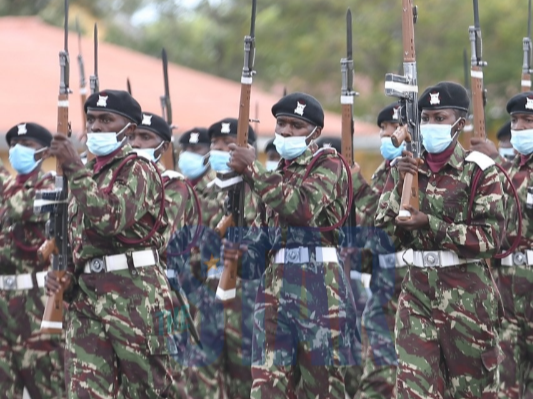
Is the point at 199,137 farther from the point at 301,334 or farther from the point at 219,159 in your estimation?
the point at 301,334

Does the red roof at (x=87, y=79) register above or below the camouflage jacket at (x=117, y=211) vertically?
above

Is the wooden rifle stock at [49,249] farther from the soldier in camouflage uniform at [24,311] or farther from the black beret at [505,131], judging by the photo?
the black beret at [505,131]

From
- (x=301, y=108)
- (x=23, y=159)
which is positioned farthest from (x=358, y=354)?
(x=23, y=159)

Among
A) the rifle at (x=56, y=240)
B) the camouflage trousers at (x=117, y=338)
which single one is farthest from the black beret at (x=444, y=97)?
the rifle at (x=56, y=240)

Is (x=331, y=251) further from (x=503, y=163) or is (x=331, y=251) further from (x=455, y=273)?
(x=503, y=163)

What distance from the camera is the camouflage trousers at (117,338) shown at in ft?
28.2

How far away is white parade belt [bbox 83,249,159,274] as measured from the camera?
8.74 meters

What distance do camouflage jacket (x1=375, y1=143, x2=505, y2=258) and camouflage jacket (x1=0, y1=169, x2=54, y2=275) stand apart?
122 inches

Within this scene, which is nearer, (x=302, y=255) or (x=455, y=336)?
(x=455, y=336)

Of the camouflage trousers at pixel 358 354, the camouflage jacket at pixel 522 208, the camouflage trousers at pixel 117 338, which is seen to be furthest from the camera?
the camouflage trousers at pixel 358 354

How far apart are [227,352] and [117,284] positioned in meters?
2.83

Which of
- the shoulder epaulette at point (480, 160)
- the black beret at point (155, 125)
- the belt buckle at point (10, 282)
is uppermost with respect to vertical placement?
the black beret at point (155, 125)

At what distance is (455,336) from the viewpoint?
867 centimetres

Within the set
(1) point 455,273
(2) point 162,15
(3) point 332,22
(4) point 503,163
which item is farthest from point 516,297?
(2) point 162,15
